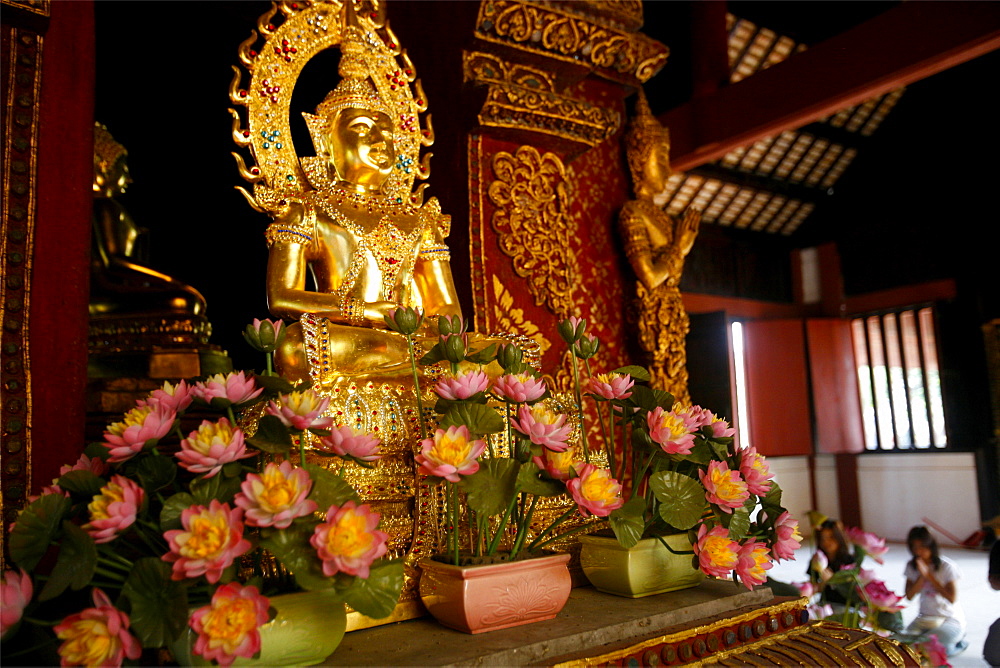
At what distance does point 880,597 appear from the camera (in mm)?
2521

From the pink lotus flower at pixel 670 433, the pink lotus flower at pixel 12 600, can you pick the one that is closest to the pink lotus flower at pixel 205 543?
the pink lotus flower at pixel 12 600

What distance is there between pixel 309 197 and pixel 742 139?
366 cm

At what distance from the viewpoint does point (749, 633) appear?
1490 mm

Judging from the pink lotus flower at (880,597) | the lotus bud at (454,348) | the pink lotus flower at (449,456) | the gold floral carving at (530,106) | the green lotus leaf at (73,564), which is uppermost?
the gold floral carving at (530,106)

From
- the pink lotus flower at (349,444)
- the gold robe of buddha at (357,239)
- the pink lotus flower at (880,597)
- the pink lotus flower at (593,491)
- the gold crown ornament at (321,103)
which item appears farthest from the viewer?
the pink lotus flower at (880,597)

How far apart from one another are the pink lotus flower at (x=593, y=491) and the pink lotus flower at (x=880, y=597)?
1605 mm

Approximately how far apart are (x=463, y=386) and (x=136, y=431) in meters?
0.50

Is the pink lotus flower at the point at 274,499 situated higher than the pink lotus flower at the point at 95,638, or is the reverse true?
the pink lotus flower at the point at 274,499

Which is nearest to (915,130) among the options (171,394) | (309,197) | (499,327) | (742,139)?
(742,139)

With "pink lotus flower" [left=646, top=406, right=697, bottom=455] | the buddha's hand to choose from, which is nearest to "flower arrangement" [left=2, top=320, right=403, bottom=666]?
"pink lotus flower" [left=646, top=406, right=697, bottom=455]

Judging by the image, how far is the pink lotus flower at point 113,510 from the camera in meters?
1.02

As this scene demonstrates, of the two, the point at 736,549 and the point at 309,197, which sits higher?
the point at 309,197

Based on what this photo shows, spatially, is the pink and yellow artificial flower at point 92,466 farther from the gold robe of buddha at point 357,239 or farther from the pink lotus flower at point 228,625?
the gold robe of buddha at point 357,239

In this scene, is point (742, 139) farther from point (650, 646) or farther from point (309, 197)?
point (650, 646)
